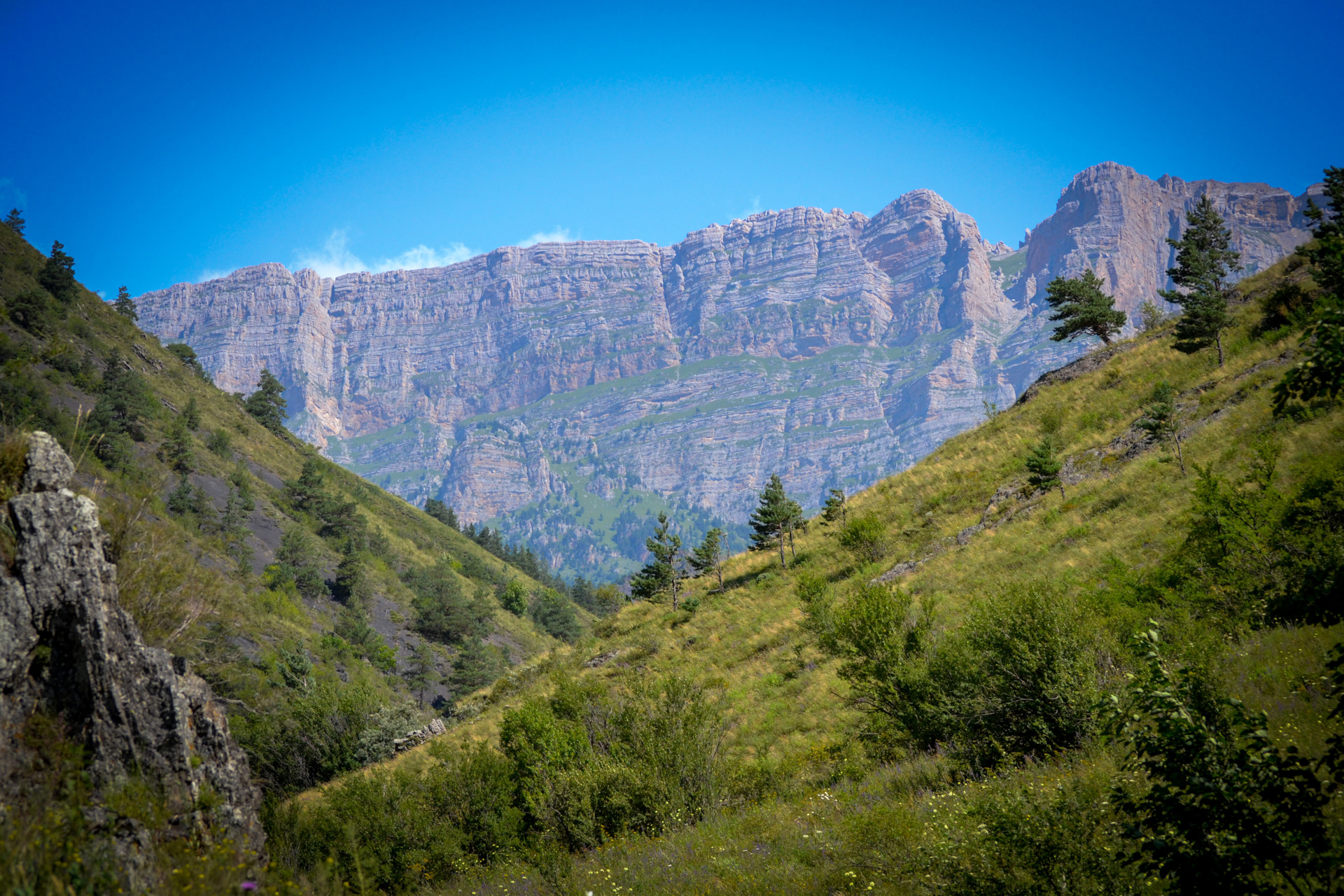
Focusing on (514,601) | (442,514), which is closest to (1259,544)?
→ (514,601)

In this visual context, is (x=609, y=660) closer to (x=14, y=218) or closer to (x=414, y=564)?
(x=414, y=564)

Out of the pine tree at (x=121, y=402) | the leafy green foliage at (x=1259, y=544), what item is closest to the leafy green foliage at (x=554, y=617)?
the pine tree at (x=121, y=402)

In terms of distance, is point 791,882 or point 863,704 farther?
point 863,704

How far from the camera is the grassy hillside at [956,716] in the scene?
785 cm

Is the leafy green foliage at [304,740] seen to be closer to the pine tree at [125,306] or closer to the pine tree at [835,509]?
the pine tree at [835,509]

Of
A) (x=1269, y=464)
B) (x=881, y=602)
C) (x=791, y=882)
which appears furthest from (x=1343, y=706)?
(x=1269, y=464)

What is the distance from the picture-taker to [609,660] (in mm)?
31312

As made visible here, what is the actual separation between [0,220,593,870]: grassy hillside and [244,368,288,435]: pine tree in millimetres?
1726

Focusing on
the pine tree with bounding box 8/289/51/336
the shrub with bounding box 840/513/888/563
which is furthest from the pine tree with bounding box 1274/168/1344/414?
the pine tree with bounding box 8/289/51/336

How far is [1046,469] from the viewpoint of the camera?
25219 mm

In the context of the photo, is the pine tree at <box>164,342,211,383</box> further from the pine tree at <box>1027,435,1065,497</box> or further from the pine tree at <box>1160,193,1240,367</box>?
the pine tree at <box>1160,193,1240,367</box>

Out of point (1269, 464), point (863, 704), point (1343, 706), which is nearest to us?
point (1343, 706)

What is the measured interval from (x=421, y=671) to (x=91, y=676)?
52829 mm

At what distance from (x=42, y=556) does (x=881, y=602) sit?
14.4 m
